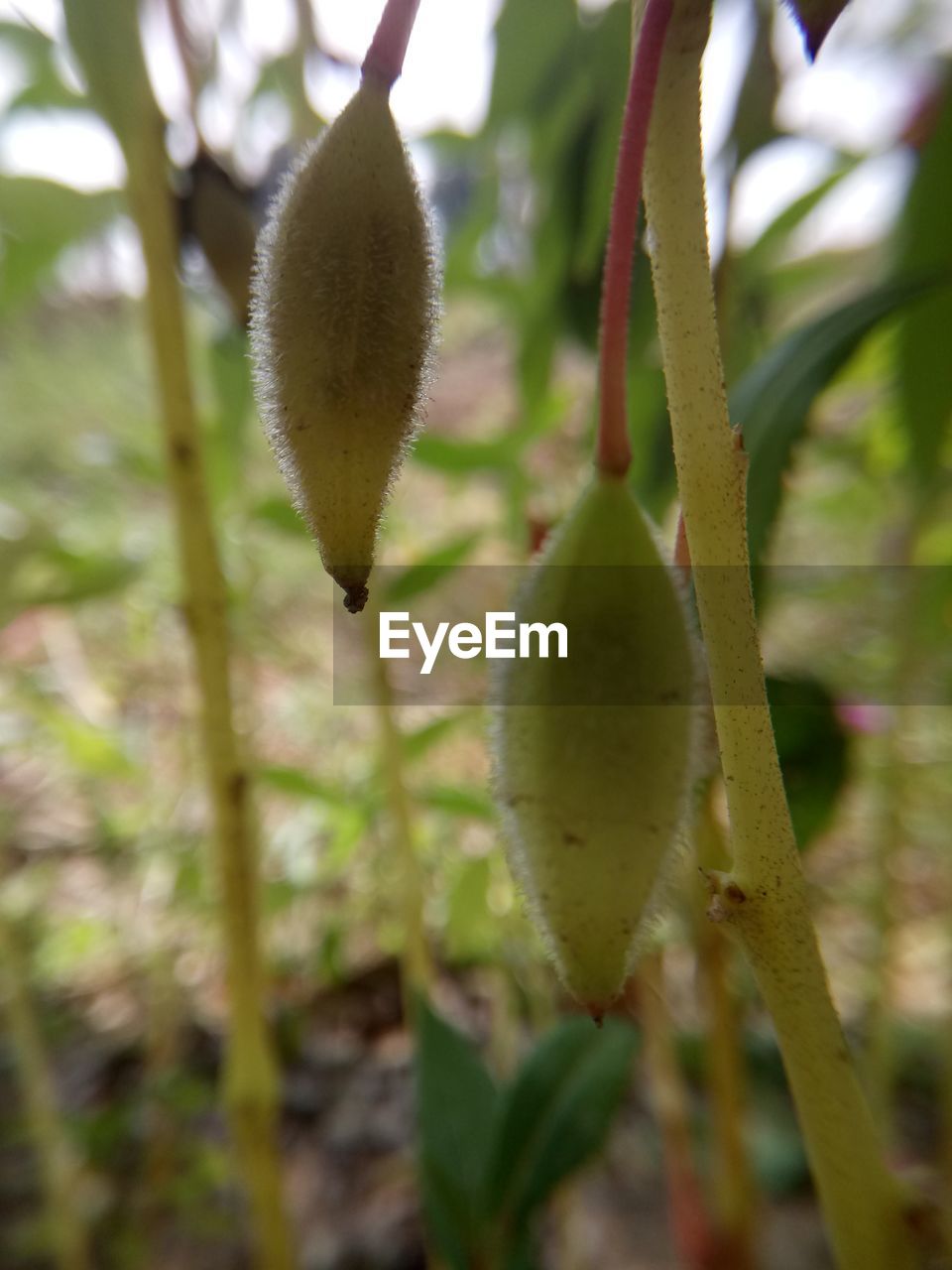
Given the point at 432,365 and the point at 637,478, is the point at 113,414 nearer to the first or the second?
the point at 637,478

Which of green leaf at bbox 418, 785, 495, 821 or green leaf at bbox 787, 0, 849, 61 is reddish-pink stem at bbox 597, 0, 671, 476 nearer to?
green leaf at bbox 787, 0, 849, 61

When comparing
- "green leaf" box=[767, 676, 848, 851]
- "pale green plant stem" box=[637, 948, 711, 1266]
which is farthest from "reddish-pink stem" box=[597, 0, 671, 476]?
"pale green plant stem" box=[637, 948, 711, 1266]

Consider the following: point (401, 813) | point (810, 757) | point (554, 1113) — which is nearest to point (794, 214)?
point (810, 757)

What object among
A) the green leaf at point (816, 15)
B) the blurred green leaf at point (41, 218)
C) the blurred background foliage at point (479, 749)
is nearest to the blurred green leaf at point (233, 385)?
the blurred background foliage at point (479, 749)

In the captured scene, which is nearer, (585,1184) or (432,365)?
(432,365)

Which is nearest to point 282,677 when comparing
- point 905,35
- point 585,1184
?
point 585,1184
